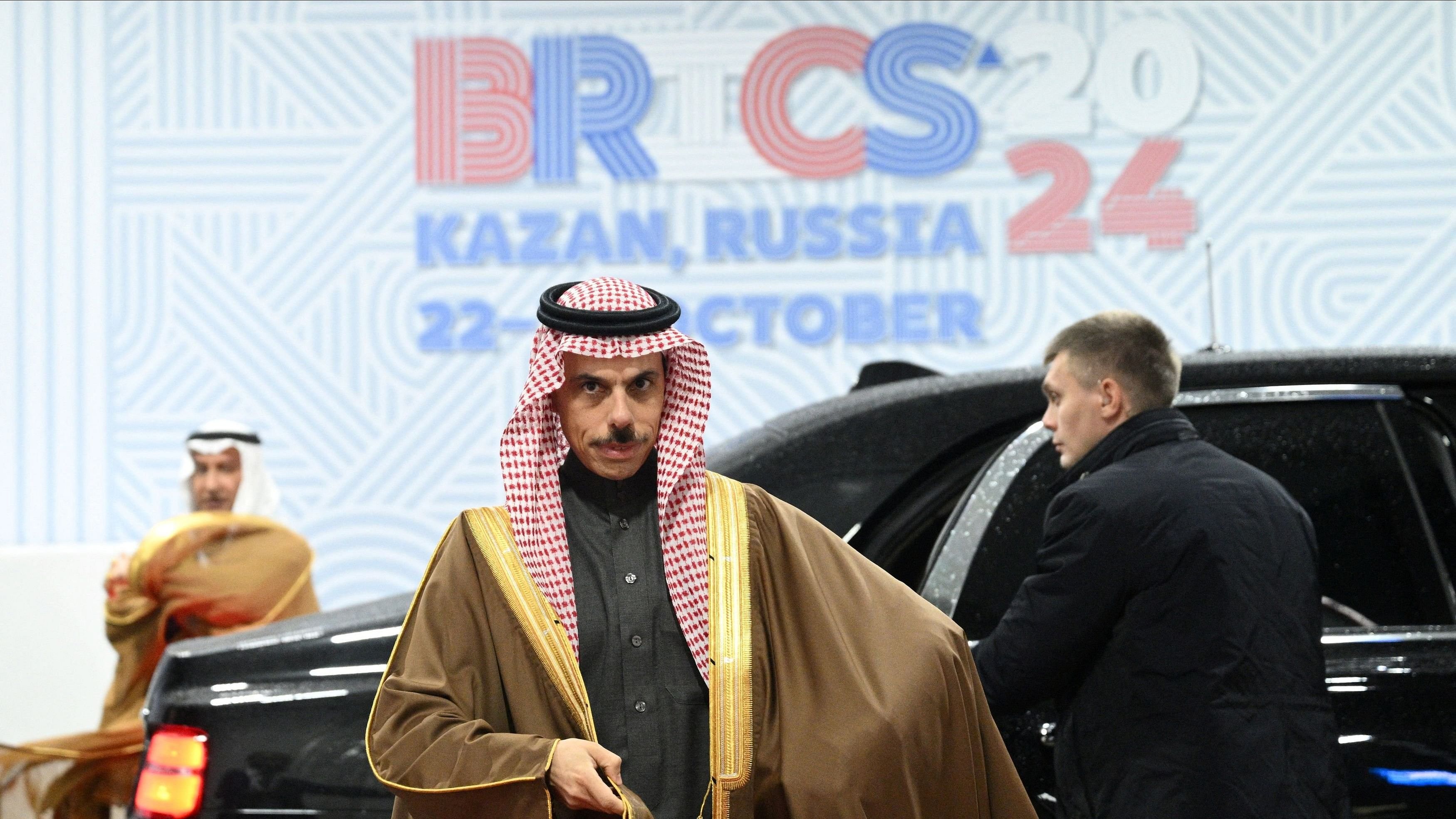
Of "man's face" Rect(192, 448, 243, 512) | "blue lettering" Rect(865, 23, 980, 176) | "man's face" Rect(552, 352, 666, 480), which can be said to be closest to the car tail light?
"man's face" Rect(552, 352, 666, 480)

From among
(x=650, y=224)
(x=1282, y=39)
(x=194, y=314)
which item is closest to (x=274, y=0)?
(x=194, y=314)

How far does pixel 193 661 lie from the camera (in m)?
2.24

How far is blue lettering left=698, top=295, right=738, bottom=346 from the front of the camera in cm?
600

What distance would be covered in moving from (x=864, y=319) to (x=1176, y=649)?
393 cm

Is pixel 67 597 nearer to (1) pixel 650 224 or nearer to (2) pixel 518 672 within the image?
(1) pixel 650 224

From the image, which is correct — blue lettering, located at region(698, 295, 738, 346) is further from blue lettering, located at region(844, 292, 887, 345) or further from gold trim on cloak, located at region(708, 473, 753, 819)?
gold trim on cloak, located at region(708, 473, 753, 819)

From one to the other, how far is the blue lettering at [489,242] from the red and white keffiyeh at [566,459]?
425 cm

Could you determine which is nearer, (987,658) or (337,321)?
(987,658)

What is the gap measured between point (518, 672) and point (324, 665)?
0.65 metres

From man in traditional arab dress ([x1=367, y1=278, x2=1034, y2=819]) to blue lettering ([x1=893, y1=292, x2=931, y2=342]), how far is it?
4.15m

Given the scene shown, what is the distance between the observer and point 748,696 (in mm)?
1717

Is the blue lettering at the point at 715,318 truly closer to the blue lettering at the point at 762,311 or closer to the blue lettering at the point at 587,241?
the blue lettering at the point at 762,311

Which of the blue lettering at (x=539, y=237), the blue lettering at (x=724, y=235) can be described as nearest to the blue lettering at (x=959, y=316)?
the blue lettering at (x=724, y=235)

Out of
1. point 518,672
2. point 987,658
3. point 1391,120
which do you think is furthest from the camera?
point 1391,120
